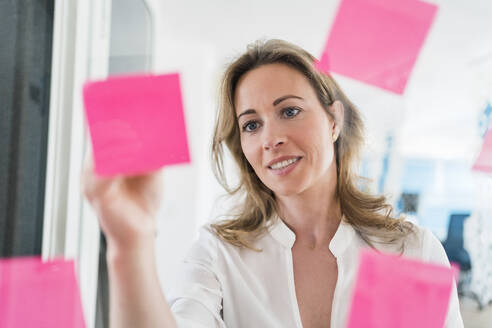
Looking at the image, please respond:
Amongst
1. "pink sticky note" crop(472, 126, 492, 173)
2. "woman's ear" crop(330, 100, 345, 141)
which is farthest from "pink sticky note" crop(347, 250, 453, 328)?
"woman's ear" crop(330, 100, 345, 141)

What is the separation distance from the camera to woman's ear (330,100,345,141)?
0.70 meters

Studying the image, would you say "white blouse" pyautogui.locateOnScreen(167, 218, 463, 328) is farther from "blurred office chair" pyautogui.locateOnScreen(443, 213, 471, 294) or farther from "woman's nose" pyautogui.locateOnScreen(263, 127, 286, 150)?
"woman's nose" pyautogui.locateOnScreen(263, 127, 286, 150)

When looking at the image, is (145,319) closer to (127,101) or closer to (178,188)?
(127,101)

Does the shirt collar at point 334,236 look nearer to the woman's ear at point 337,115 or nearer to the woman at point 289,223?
the woman at point 289,223

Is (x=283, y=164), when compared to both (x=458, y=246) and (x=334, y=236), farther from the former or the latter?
(x=458, y=246)

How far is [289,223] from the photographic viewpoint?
0.78 metres

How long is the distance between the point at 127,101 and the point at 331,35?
0.24 metres

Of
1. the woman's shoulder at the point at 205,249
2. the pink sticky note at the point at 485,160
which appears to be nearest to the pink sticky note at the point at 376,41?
the pink sticky note at the point at 485,160

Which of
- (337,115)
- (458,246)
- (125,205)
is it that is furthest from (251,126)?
(458,246)

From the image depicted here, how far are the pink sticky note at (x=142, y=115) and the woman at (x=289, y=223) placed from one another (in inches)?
9.1

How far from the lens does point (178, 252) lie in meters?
2.29

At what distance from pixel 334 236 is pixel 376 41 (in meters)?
0.39

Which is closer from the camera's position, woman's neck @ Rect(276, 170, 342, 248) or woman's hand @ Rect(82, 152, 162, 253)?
woman's hand @ Rect(82, 152, 162, 253)

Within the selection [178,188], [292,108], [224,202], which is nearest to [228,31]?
[178,188]
